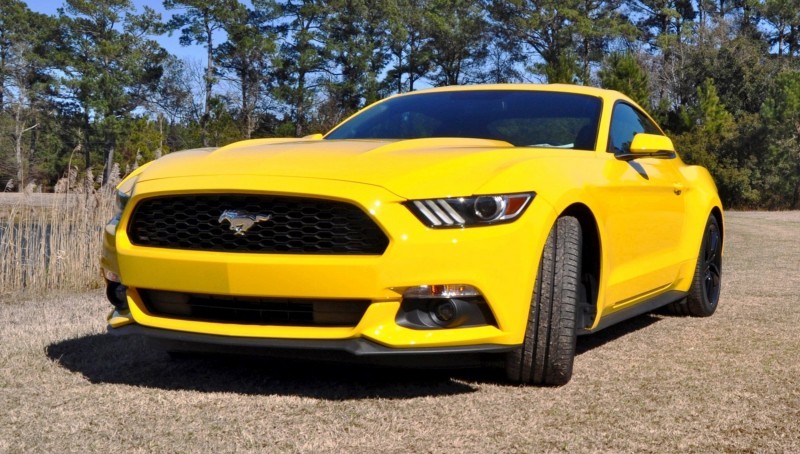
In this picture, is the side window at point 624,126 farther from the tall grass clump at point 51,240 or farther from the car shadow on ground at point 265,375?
the tall grass clump at point 51,240

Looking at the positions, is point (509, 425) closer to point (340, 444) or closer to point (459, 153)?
point (340, 444)

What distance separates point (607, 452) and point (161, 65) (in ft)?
194

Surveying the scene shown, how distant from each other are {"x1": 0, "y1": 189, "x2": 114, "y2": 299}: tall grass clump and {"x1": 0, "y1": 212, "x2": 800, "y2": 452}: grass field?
3.21m

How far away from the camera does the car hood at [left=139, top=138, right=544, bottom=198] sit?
3.28 meters

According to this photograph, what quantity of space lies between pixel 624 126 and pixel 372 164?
2058 mm

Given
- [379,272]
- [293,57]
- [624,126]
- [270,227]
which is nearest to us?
[379,272]

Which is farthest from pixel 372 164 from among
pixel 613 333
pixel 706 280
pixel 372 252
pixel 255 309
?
pixel 706 280

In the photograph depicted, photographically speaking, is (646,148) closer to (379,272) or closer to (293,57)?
(379,272)

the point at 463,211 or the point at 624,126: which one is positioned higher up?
the point at 624,126

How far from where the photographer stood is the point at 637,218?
Result: 4.41m

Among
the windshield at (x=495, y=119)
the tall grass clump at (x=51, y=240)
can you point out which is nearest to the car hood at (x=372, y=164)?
the windshield at (x=495, y=119)

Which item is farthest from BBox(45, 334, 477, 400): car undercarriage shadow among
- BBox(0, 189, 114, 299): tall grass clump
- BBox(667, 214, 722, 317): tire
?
BBox(0, 189, 114, 299): tall grass clump

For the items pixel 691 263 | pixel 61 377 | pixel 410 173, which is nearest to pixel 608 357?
pixel 691 263

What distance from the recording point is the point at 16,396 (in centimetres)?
362
